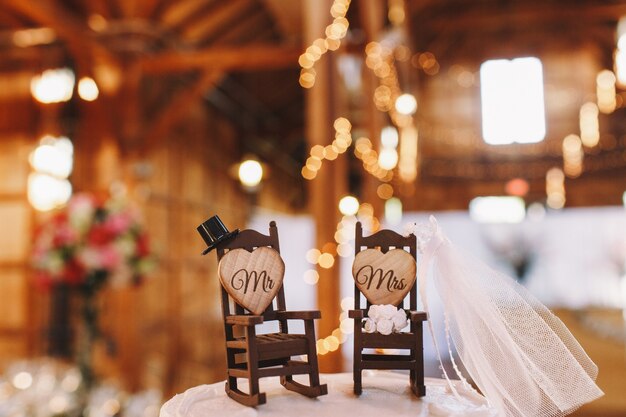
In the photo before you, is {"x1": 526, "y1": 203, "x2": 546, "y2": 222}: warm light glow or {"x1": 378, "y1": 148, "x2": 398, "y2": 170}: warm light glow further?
{"x1": 526, "y1": 203, "x2": 546, "y2": 222}: warm light glow

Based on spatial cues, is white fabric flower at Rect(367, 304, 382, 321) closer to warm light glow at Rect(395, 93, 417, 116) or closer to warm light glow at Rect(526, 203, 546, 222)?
warm light glow at Rect(395, 93, 417, 116)

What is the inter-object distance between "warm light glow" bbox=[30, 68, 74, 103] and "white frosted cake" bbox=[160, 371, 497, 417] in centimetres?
565

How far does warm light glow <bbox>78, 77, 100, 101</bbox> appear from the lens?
6.39 metres

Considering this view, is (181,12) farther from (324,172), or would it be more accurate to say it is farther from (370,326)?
(370,326)

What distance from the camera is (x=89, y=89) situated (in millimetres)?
6414

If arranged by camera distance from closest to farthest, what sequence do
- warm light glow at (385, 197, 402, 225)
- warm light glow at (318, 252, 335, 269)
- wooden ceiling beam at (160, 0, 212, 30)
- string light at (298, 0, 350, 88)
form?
warm light glow at (318, 252, 335, 269), string light at (298, 0, 350, 88), wooden ceiling beam at (160, 0, 212, 30), warm light glow at (385, 197, 402, 225)

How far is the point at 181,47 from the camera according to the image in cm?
775

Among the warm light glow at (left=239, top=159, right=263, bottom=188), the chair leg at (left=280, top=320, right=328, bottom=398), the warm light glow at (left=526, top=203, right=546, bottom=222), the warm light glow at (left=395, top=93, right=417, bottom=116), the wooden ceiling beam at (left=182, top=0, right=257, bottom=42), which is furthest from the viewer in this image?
the warm light glow at (left=526, top=203, right=546, bottom=222)

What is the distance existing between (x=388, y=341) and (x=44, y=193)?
5.55 metres

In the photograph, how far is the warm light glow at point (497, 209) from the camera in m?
13.6

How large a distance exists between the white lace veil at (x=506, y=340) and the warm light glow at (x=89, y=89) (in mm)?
5535

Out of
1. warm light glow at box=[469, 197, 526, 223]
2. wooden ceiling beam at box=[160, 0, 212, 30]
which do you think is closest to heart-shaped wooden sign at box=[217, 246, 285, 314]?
wooden ceiling beam at box=[160, 0, 212, 30]

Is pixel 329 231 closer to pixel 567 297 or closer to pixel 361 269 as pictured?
pixel 361 269

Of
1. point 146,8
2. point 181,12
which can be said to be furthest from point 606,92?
point 146,8
